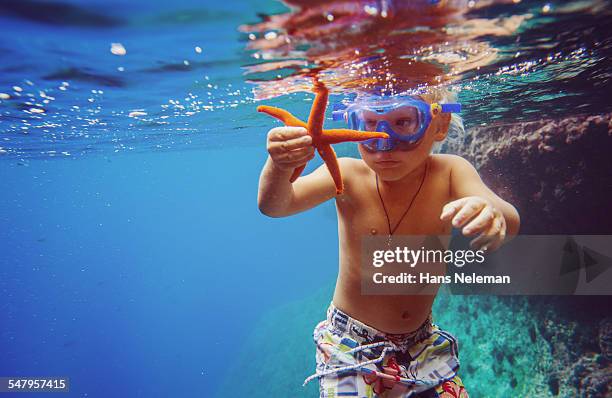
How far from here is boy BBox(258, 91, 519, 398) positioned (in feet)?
10.7

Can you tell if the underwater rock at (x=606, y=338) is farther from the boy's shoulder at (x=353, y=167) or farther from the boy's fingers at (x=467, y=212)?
the boy's fingers at (x=467, y=212)

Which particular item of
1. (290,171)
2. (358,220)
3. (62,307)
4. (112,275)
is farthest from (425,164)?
(112,275)

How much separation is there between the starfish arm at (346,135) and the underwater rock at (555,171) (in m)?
6.77

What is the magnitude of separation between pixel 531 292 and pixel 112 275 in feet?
518

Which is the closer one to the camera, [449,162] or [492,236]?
[492,236]

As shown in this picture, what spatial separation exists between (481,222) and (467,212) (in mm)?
96

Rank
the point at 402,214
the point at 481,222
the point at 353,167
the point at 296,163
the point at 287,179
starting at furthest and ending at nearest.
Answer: the point at 353,167 < the point at 402,214 < the point at 287,179 < the point at 296,163 < the point at 481,222

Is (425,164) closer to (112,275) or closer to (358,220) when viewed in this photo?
(358,220)

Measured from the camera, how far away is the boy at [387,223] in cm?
327

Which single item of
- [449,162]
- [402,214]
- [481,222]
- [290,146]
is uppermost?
[290,146]

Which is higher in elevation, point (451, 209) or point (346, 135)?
point (346, 135)

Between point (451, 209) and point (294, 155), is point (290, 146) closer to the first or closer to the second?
point (294, 155)

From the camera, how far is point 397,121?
130 inches

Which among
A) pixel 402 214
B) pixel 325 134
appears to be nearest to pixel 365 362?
pixel 402 214
